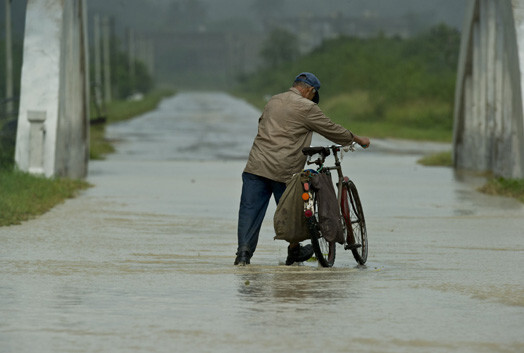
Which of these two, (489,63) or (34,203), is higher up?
(489,63)

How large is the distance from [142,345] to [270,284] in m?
2.46

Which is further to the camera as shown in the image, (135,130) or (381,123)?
(381,123)

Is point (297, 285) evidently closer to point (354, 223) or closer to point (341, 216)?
point (341, 216)

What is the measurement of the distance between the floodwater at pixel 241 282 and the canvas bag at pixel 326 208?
0.30 meters

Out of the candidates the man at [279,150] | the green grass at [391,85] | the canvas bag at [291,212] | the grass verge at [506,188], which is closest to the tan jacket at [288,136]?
the man at [279,150]

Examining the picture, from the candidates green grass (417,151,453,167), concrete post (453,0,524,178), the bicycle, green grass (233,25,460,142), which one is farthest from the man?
green grass (233,25,460,142)

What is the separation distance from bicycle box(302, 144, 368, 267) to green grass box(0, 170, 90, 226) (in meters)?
4.30

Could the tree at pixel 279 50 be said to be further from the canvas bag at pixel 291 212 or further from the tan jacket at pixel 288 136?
the canvas bag at pixel 291 212

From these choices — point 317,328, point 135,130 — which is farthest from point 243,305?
point 135,130

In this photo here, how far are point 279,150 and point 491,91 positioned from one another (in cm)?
1263

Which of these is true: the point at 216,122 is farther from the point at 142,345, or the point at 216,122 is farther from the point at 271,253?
the point at 142,345

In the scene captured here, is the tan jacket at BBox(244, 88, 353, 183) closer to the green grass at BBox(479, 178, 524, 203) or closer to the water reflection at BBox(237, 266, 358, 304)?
the water reflection at BBox(237, 266, 358, 304)

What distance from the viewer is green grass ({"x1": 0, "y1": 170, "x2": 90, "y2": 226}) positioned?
1440 centimetres

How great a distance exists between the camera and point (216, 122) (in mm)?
55938
